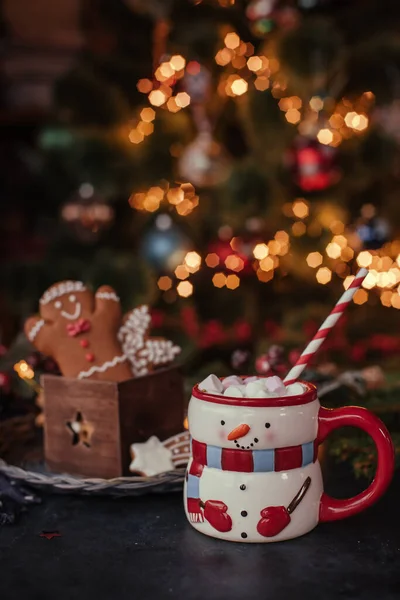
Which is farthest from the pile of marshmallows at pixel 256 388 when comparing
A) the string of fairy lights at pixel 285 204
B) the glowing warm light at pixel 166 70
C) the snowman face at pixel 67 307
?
the glowing warm light at pixel 166 70

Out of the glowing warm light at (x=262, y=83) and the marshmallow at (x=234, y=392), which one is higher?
the glowing warm light at (x=262, y=83)

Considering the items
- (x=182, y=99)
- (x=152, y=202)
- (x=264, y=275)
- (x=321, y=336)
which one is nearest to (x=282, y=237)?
(x=264, y=275)

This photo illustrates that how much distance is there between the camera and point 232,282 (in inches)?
105

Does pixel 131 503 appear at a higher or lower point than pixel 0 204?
lower

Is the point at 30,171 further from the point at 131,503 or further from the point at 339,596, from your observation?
the point at 339,596

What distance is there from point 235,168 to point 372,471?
1.64m

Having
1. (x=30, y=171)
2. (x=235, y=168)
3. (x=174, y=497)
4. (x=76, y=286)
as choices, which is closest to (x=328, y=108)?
(x=235, y=168)

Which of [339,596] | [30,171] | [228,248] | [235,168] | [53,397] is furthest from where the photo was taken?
[30,171]

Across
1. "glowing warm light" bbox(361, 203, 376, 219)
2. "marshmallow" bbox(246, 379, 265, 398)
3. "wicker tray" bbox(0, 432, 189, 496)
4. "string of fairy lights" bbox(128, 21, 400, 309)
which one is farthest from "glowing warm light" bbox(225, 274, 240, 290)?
"marshmallow" bbox(246, 379, 265, 398)

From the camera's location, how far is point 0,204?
9.76 ft

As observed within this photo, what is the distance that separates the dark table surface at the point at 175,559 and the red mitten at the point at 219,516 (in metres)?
0.02

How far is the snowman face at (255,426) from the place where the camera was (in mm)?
734

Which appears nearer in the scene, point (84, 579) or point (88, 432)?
point (84, 579)

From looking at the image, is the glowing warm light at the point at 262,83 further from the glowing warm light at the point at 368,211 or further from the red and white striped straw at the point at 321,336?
the red and white striped straw at the point at 321,336
